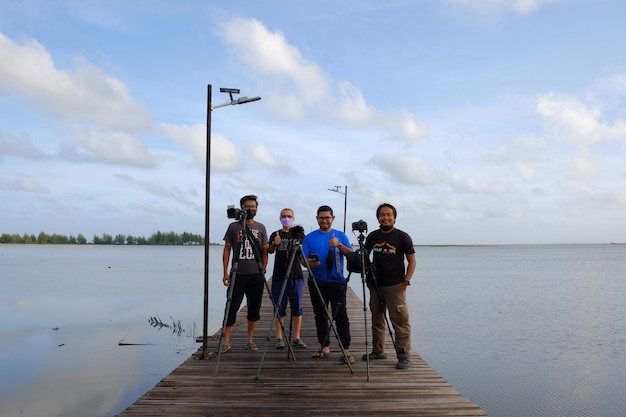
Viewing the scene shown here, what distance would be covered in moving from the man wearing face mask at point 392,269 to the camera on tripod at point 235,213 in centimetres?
152

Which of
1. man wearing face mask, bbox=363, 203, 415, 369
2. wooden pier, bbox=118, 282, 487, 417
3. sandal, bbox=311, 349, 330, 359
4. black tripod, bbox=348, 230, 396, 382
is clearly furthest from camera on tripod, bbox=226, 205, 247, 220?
sandal, bbox=311, 349, 330, 359

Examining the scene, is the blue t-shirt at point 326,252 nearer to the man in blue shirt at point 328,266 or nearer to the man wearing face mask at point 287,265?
the man in blue shirt at point 328,266

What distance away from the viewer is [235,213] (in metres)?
5.97

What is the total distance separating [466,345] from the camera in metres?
14.2

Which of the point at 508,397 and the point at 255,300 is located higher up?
the point at 255,300

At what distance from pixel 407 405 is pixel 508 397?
5663 millimetres

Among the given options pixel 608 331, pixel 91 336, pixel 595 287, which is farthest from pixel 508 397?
pixel 595 287

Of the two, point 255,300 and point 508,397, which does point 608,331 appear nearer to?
point 508,397

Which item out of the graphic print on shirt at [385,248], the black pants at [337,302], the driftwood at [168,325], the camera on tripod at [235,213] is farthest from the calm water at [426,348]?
the camera on tripod at [235,213]

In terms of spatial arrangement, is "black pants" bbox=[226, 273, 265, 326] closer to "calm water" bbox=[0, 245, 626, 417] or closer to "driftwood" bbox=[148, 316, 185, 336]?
"calm water" bbox=[0, 245, 626, 417]

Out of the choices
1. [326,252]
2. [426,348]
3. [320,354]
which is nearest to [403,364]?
[320,354]

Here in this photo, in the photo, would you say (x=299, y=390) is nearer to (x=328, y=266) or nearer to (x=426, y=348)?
(x=328, y=266)

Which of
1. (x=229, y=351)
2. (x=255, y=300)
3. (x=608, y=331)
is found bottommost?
(x=608, y=331)

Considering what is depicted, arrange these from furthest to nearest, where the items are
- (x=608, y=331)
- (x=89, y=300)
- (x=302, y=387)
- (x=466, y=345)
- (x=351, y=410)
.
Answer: (x=89, y=300)
(x=608, y=331)
(x=466, y=345)
(x=302, y=387)
(x=351, y=410)
